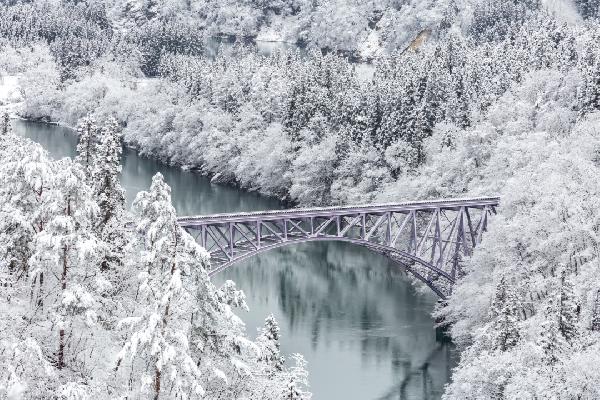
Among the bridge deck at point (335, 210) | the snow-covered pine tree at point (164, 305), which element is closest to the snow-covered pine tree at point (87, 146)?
the bridge deck at point (335, 210)

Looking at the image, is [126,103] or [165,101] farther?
[126,103]

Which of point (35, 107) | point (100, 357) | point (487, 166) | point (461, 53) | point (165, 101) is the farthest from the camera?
point (35, 107)

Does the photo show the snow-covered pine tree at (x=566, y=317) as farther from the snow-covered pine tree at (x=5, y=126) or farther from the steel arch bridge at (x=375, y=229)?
the snow-covered pine tree at (x=5, y=126)

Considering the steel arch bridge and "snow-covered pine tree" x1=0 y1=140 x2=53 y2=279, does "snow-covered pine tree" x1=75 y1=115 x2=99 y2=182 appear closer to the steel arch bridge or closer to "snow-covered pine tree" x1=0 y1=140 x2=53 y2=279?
"snow-covered pine tree" x1=0 y1=140 x2=53 y2=279

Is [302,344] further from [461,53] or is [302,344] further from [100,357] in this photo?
[461,53]

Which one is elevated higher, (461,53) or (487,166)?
(461,53)

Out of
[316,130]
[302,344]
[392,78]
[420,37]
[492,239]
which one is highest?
[420,37]

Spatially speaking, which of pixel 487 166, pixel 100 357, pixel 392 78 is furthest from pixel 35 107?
pixel 100 357

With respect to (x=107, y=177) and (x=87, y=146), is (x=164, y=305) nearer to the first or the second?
(x=107, y=177)
